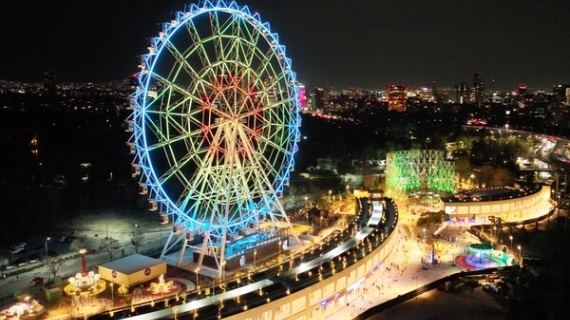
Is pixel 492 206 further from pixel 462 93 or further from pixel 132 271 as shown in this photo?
pixel 462 93

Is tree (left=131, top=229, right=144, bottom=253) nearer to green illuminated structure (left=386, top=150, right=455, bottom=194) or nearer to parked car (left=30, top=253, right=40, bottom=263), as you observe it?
parked car (left=30, top=253, right=40, bottom=263)

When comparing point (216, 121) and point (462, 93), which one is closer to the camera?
point (216, 121)

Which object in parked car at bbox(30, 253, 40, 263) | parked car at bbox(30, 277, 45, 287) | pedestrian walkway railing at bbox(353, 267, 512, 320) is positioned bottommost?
pedestrian walkway railing at bbox(353, 267, 512, 320)

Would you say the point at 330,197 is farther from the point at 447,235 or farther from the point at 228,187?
the point at 228,187

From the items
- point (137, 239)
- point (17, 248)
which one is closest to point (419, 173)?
point (137, 239)

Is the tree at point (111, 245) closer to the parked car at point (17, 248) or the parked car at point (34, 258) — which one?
the parked car at point (34, 258)

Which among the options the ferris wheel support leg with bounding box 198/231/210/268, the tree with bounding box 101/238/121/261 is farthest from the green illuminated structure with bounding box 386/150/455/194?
the ferris wheel support leg with bounding box 198/231/210/268
